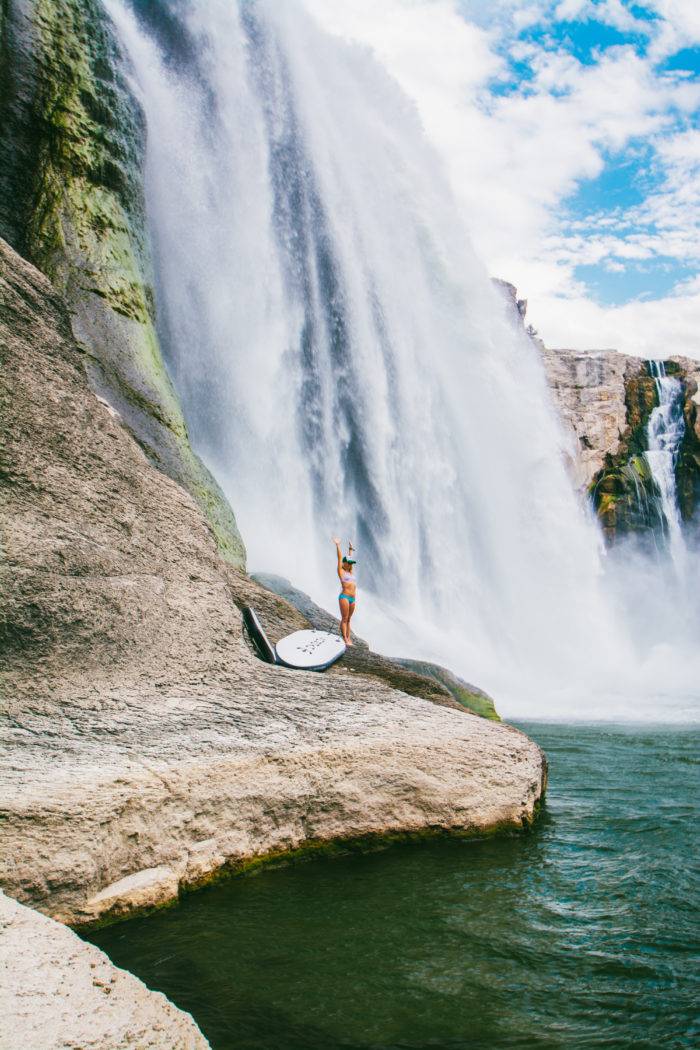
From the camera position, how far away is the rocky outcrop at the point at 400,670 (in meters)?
7.32

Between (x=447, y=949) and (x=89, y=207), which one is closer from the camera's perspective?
(x=447, y=949)

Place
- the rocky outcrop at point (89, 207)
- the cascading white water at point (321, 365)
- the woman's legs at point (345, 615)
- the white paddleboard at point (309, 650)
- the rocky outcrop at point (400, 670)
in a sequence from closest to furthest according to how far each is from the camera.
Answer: the white paddleboard at point (309, 650) < the rocky outcrop at point (400, 670) < the woman's legs at point (345, 615) < the rocky outcrop at point (89, 207) < the cascading white water at point (321, 365)

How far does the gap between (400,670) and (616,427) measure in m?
31.3

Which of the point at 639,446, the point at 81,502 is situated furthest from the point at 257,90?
A: the point at 639,446

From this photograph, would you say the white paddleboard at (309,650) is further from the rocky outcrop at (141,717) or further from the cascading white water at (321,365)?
the cascading white water at (321,365)

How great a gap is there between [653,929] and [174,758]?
2.84m

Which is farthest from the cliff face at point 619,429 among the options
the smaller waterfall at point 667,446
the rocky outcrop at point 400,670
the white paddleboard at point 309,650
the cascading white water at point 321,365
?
the white paddleboard at point 309,650

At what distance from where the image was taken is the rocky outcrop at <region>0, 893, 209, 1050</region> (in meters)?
2.23

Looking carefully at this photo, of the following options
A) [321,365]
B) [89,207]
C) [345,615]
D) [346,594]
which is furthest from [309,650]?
[321,365]

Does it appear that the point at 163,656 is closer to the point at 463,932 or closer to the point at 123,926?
the point at 123,926

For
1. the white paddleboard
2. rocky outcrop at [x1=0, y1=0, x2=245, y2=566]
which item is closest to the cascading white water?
rocky outcrop at [x1=0, y1=0, x2=245, y2=566]

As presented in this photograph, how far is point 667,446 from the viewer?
35.6 metres

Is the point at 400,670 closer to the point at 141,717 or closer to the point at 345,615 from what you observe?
the point at 345,615

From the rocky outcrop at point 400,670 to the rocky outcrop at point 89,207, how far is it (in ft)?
4.52
